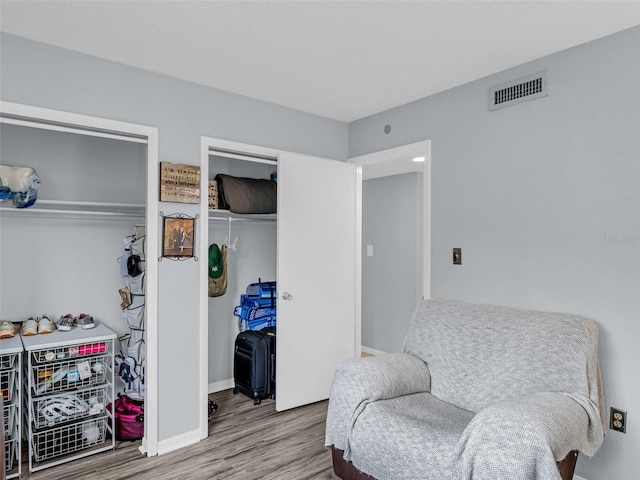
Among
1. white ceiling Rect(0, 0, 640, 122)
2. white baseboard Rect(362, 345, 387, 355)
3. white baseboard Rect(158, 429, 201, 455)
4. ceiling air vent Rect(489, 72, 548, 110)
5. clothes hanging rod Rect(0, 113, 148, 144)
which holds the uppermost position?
white ceiling Rect(0, 0, 640, 122)

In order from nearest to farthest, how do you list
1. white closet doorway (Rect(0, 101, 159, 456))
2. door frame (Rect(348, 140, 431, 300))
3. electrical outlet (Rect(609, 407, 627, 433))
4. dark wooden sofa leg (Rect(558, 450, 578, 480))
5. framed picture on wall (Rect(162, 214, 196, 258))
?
dark wooden sofa leg (Rect(558, 450, 578, 480)) → electrical outlet (Rect(609, 407, 627, 433)) → white closet doorway (Rect(0, 101, 159, 456)) → framed picture on wall (Rect(162, 214, 196, 258)) → door frame (Rect(348, 140, 431, 300))

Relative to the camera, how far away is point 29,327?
2.72 metres

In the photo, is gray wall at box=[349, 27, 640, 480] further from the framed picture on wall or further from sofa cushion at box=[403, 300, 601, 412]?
the framed picture on wall

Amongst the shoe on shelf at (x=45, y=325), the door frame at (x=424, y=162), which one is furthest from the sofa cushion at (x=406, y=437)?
the shoe on shelf at (x=45, y=325)

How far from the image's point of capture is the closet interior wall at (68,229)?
292 centimetres

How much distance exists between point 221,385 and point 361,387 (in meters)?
2.02

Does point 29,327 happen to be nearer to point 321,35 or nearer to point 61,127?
point 61,127

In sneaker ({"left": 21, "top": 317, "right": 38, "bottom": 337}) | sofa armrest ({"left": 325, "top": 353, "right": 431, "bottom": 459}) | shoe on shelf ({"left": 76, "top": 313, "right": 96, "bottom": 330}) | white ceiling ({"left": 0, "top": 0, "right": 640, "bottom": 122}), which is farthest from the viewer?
shoe on shelf ({"left": 76, "top": 313, "right": 96, "bottom": 330})

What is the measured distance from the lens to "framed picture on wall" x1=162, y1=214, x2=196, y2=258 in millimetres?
2793

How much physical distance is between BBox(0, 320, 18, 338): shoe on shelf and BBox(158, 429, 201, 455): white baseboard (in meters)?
1.17

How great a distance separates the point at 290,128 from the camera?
3.53 meters

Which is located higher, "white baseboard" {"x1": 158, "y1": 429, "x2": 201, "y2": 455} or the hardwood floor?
"white baseboard" {"x1": 158, "y1": 429, "x2": 201, "y2": 455}

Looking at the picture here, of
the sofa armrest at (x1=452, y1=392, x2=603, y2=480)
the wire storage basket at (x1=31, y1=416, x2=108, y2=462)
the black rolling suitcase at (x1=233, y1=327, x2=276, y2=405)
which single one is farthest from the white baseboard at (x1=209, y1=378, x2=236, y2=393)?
the sofa armrest at (x1=452, y1=392, x2=603, y2=480)

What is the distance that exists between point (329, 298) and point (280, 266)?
565mm
